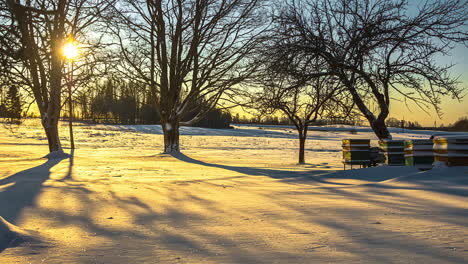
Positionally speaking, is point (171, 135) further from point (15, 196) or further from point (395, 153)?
point (15, 196)

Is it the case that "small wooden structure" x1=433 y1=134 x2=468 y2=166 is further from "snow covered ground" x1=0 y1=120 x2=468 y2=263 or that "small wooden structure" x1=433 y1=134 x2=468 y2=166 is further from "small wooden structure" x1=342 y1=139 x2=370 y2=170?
"small wooden structure" x1=342 y1=139 x2=370 y2=170

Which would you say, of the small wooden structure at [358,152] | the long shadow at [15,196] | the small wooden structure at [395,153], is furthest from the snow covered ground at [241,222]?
the small wooden structure at [358,152]

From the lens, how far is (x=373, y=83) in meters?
12.9

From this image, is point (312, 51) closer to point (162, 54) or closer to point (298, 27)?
point (298, 27)

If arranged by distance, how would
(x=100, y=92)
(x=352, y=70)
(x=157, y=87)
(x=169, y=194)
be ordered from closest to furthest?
(x=169, y=194), (x=352, y=70), (x=100, y=92), (x=157, y=87)

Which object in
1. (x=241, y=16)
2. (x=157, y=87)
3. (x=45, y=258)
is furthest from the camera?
(x=157, y=87)

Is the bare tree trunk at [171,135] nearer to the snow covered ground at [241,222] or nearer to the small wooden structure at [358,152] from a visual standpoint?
the small wooden structure at [358,152]

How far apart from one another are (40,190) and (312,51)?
8.10 metres

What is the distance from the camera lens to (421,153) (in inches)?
390

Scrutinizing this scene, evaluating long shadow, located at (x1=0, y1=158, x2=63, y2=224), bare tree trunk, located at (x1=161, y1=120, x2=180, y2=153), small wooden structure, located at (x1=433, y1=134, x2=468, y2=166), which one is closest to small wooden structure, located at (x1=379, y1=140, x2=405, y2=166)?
small wooden structure, located at (x1=433, y1=134, x2=468, y2=166)

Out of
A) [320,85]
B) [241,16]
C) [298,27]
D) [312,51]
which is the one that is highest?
[241,16]

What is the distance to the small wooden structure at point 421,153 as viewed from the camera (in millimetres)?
9797

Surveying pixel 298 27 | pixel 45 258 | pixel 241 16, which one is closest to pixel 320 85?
pixel 298 27

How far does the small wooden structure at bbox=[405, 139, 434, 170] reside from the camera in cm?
980
